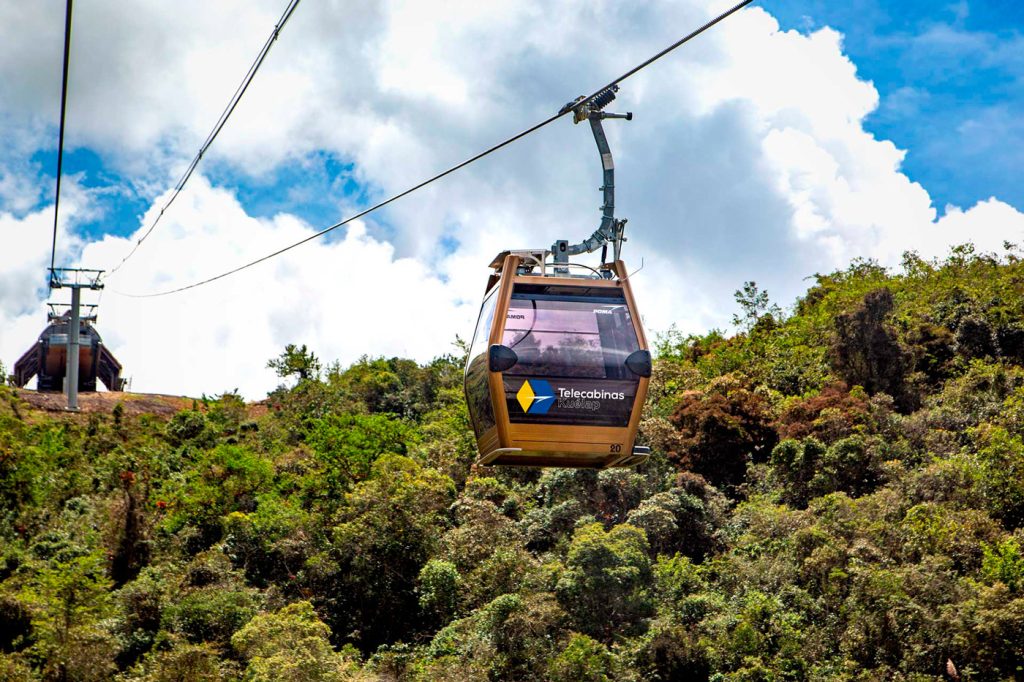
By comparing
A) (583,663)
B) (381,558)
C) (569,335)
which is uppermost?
(569,335)

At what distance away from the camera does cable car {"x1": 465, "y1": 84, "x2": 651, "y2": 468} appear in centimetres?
974

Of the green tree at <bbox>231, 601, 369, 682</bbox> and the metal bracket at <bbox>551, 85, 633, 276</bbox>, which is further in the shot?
the green tree at <bbox>231, 601, 369, 682</bbox>

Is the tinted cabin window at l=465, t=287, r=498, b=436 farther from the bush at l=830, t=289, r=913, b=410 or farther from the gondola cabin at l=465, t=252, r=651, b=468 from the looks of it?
the bush at l=830, t=289, r=913, b=410

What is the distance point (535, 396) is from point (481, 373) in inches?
24.6

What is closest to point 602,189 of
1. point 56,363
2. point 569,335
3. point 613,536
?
point 569,335

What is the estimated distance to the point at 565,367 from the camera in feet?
32.1

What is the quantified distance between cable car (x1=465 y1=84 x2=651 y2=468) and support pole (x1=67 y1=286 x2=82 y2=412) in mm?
33035

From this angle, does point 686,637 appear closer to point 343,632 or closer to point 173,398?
point 343,632

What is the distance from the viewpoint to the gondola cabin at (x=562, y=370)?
9734mm

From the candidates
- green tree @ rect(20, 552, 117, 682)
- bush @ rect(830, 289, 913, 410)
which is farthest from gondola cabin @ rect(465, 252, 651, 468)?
bush @ rect(830, 289, 913, 410)

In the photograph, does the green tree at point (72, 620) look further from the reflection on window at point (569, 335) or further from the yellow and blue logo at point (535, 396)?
the reflection on window at point (569, 335)

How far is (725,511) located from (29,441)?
25.5 m

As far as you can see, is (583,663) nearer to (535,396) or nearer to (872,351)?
(872,351)

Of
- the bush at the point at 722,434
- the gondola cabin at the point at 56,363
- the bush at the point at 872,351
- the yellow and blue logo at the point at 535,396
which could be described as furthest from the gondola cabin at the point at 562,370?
the gondola cabin at the point at 56,363
